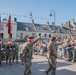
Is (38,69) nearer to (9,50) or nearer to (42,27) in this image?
(9,50)

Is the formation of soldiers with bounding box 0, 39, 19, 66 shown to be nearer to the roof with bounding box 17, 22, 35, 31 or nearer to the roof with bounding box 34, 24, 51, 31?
the roof with bounding box 17, 22, 35, 31

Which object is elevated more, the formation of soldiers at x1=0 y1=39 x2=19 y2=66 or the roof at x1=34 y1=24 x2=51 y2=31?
the roof at x1=34 y1=24 x2=51 y2=31

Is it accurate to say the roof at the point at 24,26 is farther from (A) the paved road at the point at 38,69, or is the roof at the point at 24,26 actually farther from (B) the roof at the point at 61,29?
(A) the paved road at the point at 38,69

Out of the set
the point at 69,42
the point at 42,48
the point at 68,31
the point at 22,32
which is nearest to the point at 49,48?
the point at 69,42

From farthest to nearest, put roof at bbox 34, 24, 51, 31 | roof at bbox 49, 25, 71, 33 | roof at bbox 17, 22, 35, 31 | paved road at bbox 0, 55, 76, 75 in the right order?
roof at bbox 49, 25, 71, 33, roof at bbox 34, 24, 51, 31, roof at bbox 17, 22, 35, 31, paved road at bbox 0, 55, 76, 75

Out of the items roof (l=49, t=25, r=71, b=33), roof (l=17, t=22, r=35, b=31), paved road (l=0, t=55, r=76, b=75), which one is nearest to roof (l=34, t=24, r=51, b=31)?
roof (l=17, t=22, r=35, b=31)

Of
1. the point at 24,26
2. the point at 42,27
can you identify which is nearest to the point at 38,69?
the point at 24,26

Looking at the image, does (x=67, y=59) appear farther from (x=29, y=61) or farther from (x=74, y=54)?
(x=29, y=61)

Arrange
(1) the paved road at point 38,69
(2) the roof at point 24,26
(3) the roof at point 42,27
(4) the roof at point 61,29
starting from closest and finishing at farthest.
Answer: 1. (1) the paved road at point 38,69
2. (2) the roof at point 24,26
3. (3) the roof at point 42,27
4. (4) the roof at point 61,29

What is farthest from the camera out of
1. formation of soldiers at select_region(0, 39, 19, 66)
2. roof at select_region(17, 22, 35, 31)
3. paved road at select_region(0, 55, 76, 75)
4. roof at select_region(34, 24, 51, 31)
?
roof at select_region(34, 24, 51, 31)

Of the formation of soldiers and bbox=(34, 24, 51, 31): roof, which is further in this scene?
bbox=(34, 24, 51, 31): roof

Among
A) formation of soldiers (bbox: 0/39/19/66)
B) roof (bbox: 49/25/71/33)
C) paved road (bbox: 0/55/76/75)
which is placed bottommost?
paved road (bbox: 0/55/76/75)

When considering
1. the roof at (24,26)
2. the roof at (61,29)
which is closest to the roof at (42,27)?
Answer: the roof at (24,26)

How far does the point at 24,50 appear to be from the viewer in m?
10.0
